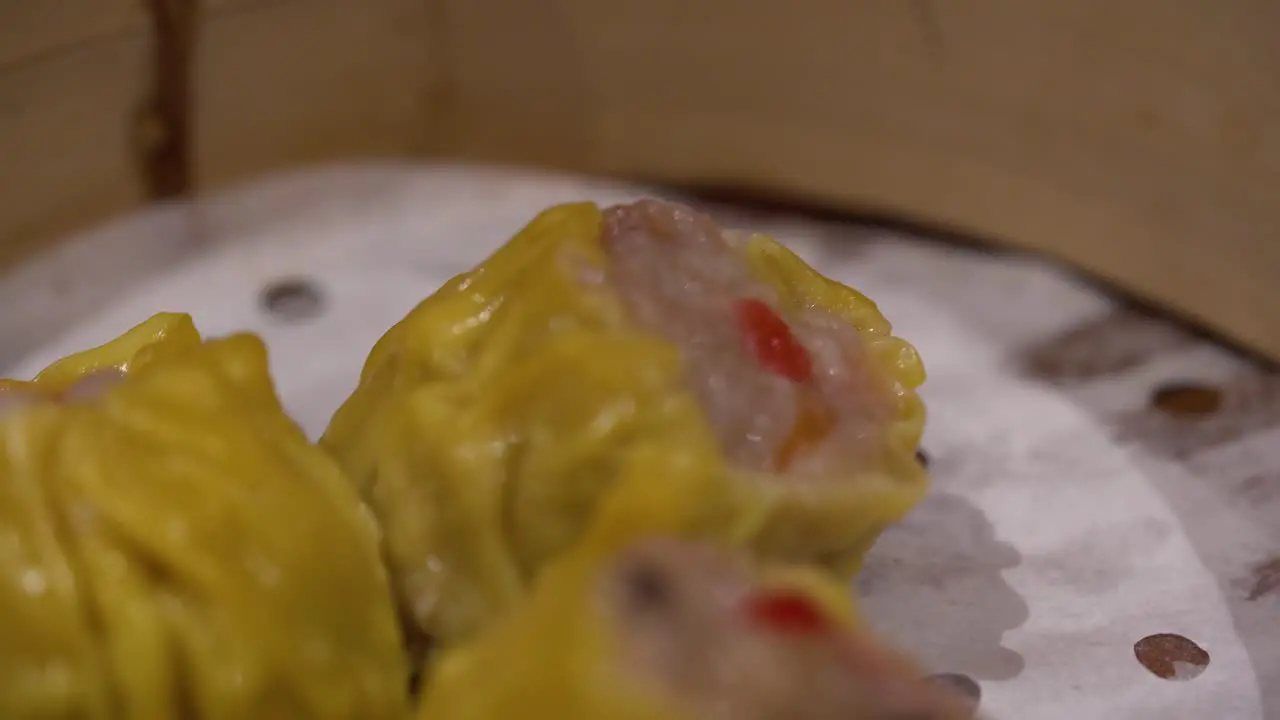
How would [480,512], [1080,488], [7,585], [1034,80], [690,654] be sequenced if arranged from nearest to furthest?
[690,654], [7,585], [480,512], [1080,488], [1034,80]

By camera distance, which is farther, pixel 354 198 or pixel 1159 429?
pixel 354 198

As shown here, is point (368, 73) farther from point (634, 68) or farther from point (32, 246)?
point (32, 246)

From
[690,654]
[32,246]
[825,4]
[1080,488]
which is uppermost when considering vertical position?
[825,4]

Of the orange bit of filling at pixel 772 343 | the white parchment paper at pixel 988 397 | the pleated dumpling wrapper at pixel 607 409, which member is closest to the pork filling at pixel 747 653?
the pleated dumpling wrapper at pixel 607 409

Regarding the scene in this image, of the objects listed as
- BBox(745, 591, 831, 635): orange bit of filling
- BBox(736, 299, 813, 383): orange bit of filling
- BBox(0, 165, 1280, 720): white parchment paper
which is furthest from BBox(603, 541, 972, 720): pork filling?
BBox(0, 165, 1280, 720): white parchment paper

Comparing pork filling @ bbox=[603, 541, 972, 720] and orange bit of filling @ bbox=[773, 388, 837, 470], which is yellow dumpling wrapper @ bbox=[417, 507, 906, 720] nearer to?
pork filling @ bbox=[603, 541, 972, 720]

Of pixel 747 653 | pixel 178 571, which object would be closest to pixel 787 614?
pixel 747 653

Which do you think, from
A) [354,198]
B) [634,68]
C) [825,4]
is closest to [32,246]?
[354,198]
